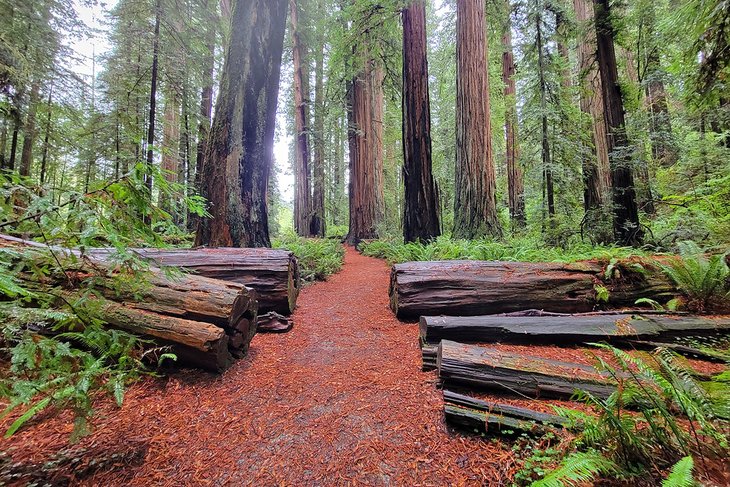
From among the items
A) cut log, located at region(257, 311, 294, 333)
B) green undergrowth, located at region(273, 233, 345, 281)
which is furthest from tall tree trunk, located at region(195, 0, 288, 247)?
cut log, located at region(257, 311, 294, 333)

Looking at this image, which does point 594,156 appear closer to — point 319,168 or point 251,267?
point 251,267

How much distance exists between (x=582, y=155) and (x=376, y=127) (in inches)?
336

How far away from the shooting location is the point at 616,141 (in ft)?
18.5

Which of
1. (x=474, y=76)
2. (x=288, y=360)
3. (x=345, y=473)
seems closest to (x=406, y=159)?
(x=474, y=76)

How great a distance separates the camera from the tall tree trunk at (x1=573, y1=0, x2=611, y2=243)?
6.13m

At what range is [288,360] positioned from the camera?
3021 mm

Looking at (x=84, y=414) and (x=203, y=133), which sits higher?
(x=203, y=133)

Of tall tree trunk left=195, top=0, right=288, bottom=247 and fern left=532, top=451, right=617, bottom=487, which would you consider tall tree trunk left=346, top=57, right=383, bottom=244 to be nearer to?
tall tree trunk left=195, top=0, right=288, bottom=247

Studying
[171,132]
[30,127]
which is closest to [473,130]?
[30,127]

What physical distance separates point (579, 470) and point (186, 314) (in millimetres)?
2740

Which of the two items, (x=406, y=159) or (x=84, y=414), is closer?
(x=84, y=414)

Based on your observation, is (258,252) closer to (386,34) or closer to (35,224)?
(35,224)

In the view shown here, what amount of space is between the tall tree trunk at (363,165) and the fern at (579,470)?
36.4 ft

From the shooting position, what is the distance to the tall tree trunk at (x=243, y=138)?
15.9ft
